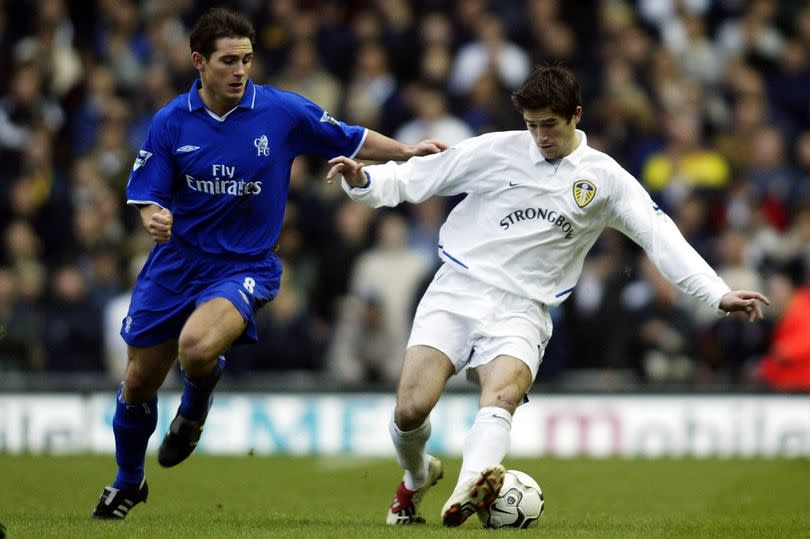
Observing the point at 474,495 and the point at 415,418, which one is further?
the point at 415,418

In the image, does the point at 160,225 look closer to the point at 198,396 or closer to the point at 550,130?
the point at 198,396

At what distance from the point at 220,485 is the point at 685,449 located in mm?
5730

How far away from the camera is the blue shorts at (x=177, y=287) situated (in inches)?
359

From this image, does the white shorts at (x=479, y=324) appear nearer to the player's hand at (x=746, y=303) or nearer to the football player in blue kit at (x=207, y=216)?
the football player in blue kit at (x=207, y=216)

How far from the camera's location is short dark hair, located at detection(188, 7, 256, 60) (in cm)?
888

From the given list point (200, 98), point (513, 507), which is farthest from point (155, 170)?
point (513, 507)

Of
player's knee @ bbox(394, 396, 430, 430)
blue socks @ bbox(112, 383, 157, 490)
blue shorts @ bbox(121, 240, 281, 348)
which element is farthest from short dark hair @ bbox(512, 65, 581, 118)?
blue socks @ bbox(112, 383, 157, 490)

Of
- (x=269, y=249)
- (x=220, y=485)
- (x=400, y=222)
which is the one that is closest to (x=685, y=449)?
(x=400, y=222)

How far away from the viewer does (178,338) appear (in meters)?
9.24

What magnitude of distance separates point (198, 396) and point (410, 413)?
1.43 metres

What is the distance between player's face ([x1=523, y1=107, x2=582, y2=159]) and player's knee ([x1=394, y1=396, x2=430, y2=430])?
5.37 feet

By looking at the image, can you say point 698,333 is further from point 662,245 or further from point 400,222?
point 662,245

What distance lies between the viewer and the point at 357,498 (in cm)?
1195

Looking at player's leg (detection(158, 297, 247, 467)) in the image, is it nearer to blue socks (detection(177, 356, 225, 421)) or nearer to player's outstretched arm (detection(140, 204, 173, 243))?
blue socks (detection(177, 356, 225, 421))
